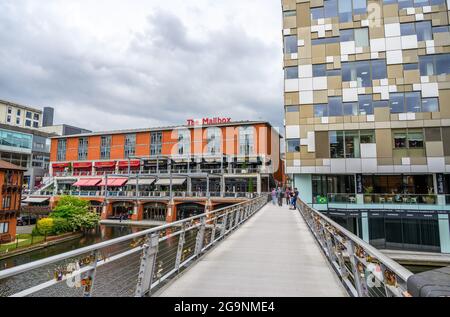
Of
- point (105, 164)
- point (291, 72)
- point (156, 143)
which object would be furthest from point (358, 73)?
point (105, 164)

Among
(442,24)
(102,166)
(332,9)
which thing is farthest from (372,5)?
(102,166)

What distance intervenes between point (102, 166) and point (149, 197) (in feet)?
63.9

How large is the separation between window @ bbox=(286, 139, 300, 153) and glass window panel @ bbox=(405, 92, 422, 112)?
894cm

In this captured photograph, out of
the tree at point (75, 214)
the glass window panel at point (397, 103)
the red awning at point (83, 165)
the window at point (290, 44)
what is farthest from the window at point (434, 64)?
the red awning at point (83, 165)

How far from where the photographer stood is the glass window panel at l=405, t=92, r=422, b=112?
72.3ft

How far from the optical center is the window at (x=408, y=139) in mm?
21812

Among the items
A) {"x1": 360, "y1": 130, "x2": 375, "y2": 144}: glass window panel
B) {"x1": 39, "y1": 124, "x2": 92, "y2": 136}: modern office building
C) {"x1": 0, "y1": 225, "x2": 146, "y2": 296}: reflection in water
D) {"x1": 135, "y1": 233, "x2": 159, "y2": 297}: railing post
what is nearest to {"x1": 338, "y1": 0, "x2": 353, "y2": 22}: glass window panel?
{"x1": 360, "y1": 130, "x2": 375, "y2": 144}: glass window panel

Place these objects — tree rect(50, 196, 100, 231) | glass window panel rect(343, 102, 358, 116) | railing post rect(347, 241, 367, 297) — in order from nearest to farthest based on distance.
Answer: railing post rect(347, 241, 367, 297)
glass window panel rect(343, 102, 358, 116)
tree rect(50, 196, 100, 231)

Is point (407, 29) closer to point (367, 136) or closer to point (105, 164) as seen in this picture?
point (367, 136)

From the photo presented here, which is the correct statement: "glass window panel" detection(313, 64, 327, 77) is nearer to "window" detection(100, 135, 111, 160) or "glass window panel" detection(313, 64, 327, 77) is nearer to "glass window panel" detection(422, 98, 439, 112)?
"glass window panel" detection(422, 98, 439, 112)

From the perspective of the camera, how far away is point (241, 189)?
4341 centimetres

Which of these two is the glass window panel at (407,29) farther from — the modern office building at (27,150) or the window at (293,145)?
the modern office building at (27,150)

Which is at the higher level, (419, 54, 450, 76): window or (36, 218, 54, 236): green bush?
(419, 54, 450, 76): window
